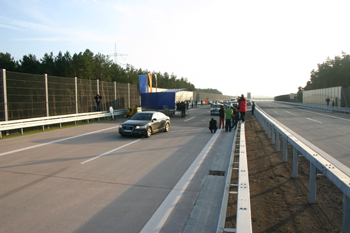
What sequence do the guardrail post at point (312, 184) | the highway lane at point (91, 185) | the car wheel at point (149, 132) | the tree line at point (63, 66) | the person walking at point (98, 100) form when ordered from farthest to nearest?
1. the tree line at point (63, 66)
2. the person walking at point (98, 100)
3. the car wheel at point (149, 132)
4. the guardrail post at point (312, 184)
5. the highway lane at point (91, 185)

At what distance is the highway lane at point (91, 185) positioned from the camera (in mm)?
4648

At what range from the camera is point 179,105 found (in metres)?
30.8

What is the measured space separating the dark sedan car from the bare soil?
293 inches

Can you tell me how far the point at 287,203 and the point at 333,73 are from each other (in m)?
109

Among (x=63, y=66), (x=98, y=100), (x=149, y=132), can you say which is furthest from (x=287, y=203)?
(x=63, y=66)

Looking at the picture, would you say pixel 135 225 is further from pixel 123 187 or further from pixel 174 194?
pixel 123 187

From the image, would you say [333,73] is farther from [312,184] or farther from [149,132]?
[312,184]

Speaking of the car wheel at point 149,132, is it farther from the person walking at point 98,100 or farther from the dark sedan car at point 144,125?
the person walking at point 98,100

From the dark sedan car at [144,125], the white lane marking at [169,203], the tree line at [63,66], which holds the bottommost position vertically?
the white lane marking at [169,203]

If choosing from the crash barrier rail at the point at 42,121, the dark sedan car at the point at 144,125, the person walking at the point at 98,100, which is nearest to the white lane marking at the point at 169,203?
the dark sedan car at the point at 144,125

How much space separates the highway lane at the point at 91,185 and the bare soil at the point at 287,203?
129cm

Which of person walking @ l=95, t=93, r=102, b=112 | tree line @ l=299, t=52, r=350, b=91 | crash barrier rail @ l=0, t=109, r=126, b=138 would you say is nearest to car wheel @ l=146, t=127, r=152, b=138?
crash barrier rail @ l=0, t=109, r=126, b=138

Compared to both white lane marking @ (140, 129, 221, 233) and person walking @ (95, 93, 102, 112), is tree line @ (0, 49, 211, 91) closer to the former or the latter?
person walking @ (95, 93, 102, 112)

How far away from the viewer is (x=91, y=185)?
6.56 m
